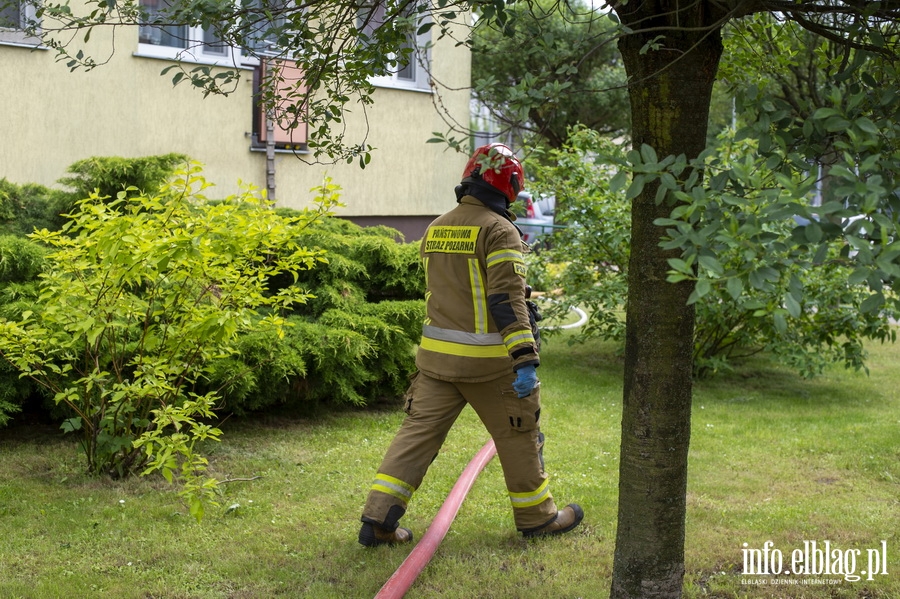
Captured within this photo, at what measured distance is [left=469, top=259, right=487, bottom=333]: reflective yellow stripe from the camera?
4043mm

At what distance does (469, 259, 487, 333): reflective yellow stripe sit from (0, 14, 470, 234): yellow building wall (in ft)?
15.1

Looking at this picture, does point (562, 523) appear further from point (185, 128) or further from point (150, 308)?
point (185, 128)

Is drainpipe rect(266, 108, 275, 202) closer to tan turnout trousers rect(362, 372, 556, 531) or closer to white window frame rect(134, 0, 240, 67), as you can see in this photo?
white window frame rect(134, 0, 240, 67)

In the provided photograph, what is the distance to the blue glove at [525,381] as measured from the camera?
3.84 meters

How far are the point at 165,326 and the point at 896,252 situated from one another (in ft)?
12.5

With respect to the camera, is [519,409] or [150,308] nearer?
[519,409]

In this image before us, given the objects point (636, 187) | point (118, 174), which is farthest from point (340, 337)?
point (636, 187)

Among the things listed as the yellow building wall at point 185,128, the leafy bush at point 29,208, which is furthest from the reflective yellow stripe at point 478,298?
the yellow building wall at point 185,128

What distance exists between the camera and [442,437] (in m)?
4.22

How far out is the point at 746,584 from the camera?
373 cm

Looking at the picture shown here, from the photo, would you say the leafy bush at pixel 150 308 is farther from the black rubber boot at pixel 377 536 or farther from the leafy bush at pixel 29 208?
the leafy bush at pixel 29 208

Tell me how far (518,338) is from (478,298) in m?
0.31

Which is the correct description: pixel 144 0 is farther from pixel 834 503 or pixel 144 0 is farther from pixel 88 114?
pixel 834 503

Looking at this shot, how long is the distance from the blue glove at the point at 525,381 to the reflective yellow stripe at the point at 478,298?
1.00ft
